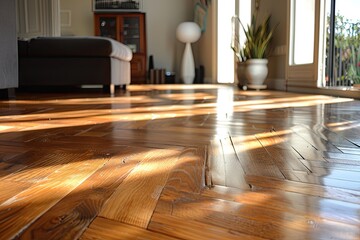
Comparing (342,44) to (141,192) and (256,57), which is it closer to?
(256,57)

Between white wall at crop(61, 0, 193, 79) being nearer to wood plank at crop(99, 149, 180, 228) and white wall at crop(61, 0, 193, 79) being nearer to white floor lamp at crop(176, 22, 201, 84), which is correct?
white floor lamp at crop(176, 22, 201, 84)

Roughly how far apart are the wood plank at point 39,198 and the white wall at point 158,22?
549cm

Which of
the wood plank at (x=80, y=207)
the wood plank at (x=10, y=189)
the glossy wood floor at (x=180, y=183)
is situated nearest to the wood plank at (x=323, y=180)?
the glossy wood floor at (x=180, y=183)

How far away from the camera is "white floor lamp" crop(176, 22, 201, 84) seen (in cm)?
525

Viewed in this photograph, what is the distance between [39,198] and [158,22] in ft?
18.7

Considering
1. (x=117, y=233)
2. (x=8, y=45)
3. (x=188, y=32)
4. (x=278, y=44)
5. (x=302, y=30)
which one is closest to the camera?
(x=117, y=233)

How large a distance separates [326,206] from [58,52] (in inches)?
94.4

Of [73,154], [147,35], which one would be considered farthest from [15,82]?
[147,35]

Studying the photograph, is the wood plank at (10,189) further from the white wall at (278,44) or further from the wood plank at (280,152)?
the white wall at (278,44)

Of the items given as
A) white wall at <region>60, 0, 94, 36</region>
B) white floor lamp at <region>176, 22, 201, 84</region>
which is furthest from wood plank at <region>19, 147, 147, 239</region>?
white wall at <region>60, 0, 94, 36</region>

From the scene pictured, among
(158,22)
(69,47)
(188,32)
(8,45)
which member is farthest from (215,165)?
(158,22)

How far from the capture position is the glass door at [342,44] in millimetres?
2447

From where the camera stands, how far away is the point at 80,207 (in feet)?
1.33

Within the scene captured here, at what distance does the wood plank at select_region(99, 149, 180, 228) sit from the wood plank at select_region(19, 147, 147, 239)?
12mm
